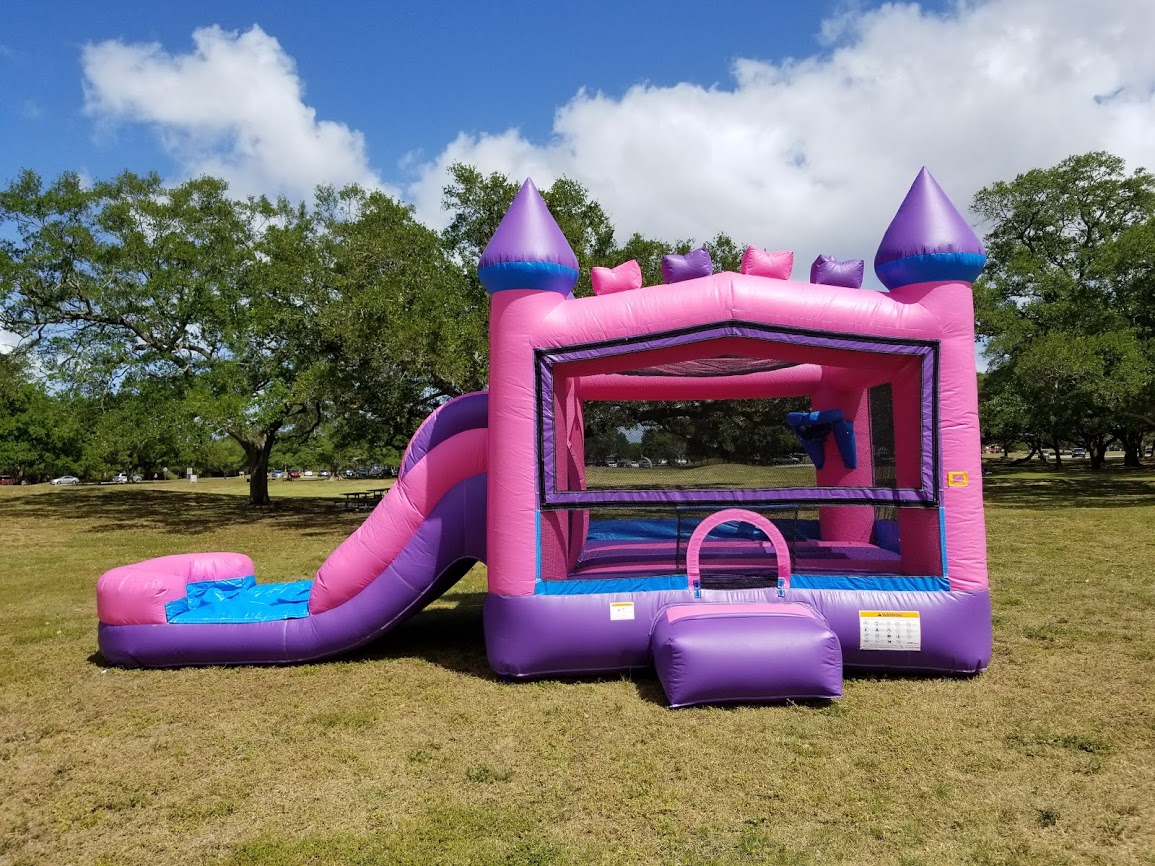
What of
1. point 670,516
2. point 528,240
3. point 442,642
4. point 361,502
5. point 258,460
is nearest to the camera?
point 528,240

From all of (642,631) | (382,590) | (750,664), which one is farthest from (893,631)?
(382,590)

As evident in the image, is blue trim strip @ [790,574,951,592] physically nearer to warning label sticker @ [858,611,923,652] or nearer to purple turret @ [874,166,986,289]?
warning label sticker @ [858,611,923,652]

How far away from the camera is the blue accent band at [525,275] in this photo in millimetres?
5207

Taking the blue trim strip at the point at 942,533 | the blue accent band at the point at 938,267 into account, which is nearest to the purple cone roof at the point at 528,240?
the blue accent band at the point at 938,267

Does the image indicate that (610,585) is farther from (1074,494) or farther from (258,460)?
(1074,494)

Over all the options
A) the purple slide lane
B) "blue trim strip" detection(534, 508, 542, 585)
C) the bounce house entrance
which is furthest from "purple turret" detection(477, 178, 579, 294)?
"blue trim strip" detection(534, 508, 542, 585)

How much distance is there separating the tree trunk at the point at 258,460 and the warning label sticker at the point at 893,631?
17720mm

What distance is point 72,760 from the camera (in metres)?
4.06

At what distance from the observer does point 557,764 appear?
3848 millimetres

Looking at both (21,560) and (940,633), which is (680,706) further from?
(21,560)

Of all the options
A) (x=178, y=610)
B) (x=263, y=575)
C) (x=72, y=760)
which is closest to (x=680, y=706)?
(x=72, y=760)

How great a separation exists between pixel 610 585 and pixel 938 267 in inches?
121

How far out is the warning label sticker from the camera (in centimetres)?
502

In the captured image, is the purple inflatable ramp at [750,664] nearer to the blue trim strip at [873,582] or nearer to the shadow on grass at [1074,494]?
the blue trim strip at [873,582]
